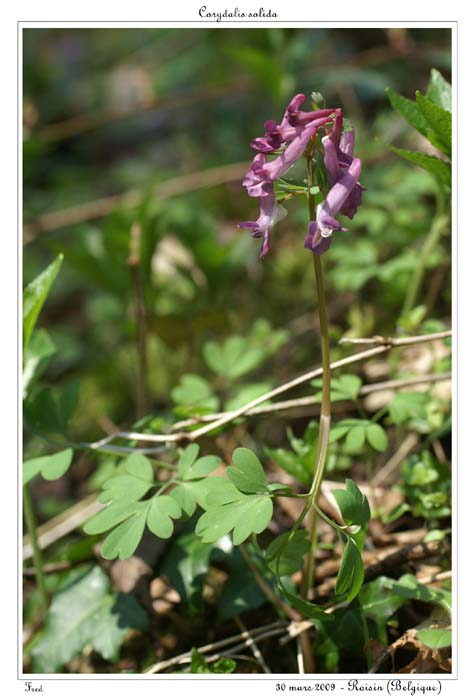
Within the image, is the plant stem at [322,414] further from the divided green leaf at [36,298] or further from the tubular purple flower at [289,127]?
the divided green leaf at [36,298]

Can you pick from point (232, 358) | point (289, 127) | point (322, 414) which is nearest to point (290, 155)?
point (289, 127)

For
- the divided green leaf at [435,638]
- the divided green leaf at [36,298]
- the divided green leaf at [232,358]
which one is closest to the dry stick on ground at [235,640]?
the divided green leaf at [435,638]

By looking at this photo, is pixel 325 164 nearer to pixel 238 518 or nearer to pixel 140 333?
pixel 238 518
